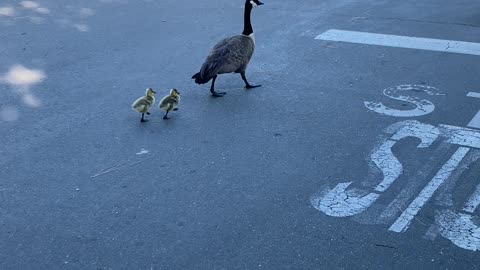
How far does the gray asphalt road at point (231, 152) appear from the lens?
503 cm

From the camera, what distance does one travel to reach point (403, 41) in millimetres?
9930

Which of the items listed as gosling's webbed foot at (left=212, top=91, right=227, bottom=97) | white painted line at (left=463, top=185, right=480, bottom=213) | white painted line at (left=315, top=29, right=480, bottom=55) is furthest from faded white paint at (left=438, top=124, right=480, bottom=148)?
white painted line at (left=315, top=29, right=480, bottom=55)

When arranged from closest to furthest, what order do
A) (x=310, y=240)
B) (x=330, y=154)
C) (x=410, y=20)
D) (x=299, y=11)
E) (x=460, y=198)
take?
(x=310, y=240), (x=460, y=198), (x=330, y=154), (x=410, y=20), (x=299, y=11)

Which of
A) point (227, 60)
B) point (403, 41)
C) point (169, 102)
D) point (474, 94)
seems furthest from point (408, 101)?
point (169, 102)

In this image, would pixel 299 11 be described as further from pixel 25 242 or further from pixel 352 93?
pixel 25 242

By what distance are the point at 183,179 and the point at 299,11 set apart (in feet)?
21.3

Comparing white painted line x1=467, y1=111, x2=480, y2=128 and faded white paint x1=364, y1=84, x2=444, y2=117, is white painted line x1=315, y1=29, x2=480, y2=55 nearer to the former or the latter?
faded white paint x1=364, y1=84, x2=444, y2=117

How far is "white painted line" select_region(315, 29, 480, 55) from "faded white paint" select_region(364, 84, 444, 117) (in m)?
1.63

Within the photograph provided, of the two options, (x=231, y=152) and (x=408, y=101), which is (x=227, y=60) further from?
(x=408, y=101)

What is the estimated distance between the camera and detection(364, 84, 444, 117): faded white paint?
24.3 ft

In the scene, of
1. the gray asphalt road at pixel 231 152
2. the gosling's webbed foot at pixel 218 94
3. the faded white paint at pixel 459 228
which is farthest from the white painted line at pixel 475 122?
the gosling's webbed foot at pixel 218 94

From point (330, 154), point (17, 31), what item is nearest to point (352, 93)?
point (330, 154)

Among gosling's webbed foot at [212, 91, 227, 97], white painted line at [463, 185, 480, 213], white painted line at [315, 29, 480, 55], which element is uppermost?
white painted line at [463, 185, 480, 213]

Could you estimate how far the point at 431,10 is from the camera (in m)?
11.7
